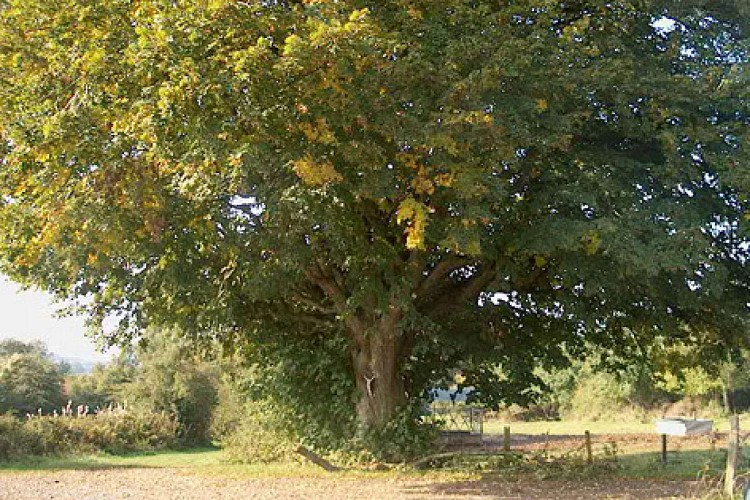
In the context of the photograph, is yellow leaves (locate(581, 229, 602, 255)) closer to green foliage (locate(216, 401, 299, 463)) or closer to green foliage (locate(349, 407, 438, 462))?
green foliage (locate(349, 407, 438, 462))

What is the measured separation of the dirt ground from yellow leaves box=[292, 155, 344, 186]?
480cm

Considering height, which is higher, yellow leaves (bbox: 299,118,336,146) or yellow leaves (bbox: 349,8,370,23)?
yellow leaves (bbox: 349,8,370,23)

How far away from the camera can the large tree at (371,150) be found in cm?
991

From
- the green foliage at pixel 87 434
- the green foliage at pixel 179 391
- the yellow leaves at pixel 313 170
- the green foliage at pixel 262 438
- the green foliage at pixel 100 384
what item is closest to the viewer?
the yellow leaves at pixel 313 170

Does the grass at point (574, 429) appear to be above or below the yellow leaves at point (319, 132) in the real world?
below

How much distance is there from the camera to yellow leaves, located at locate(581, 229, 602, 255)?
11431mm

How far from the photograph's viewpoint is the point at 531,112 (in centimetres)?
1123

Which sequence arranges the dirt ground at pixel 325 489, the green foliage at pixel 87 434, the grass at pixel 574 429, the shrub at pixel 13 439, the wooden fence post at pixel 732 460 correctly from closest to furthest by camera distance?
the wooden fence post at pixel 732 460 → the dirt ground at pixel 325 489 → the shrub at pixel 13 439 → the green foliage at pixel 87 434 → the grass at pixel 574 429

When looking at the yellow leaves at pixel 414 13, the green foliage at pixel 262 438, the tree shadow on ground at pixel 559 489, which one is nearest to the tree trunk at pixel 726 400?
the green foliage at pixel 262 438

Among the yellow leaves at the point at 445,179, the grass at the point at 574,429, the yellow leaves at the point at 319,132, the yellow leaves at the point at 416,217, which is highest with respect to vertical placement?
the yellow leaves at the point at 319,132

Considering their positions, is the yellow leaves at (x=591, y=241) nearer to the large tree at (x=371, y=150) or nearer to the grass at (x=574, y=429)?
the large tree at (x=371, y=150)

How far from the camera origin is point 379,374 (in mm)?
16359

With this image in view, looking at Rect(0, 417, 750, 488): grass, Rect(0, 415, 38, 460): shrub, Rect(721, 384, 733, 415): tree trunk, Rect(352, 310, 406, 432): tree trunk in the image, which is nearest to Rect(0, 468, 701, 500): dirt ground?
Rect(0, 417, 750, 488): grass

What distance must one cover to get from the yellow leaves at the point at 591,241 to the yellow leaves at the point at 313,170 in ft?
12.7
